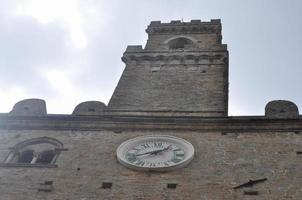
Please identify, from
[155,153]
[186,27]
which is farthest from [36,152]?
[186,27]

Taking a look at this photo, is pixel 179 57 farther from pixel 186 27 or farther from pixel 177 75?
pixel 186 27

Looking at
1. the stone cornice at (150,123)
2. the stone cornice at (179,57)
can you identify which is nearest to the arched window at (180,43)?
the stone cornice at (179,57)

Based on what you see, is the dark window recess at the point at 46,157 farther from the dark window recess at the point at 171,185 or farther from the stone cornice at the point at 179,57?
the stone cornice at the point at 179,57

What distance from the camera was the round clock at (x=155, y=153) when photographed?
15.7 m

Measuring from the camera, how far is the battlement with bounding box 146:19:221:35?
2759 cm

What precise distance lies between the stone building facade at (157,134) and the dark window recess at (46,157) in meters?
0.03

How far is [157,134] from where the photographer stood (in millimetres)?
17438

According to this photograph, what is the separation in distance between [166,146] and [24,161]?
154 inches

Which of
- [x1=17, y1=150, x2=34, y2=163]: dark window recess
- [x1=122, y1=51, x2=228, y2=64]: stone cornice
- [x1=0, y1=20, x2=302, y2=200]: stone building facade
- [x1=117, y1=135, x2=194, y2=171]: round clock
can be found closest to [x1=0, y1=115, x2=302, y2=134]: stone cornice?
[x1=0, y1=20, x2=302, y2=200]: stone building facade

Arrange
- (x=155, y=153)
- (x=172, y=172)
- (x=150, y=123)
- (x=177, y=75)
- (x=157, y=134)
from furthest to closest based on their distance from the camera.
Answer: (x=177, y=75) < (x=150, y=123) < (x=157, y=134) < (x=155, y=153) < (x=172, y=172)

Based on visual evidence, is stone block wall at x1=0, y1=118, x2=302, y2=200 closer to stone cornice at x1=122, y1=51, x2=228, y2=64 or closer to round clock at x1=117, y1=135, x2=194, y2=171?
round clock at x1=117, y1=135, x2=194, y2=171

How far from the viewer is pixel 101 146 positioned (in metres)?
17.0

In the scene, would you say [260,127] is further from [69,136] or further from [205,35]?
[205,35]

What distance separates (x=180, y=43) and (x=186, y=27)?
1.31 meters
